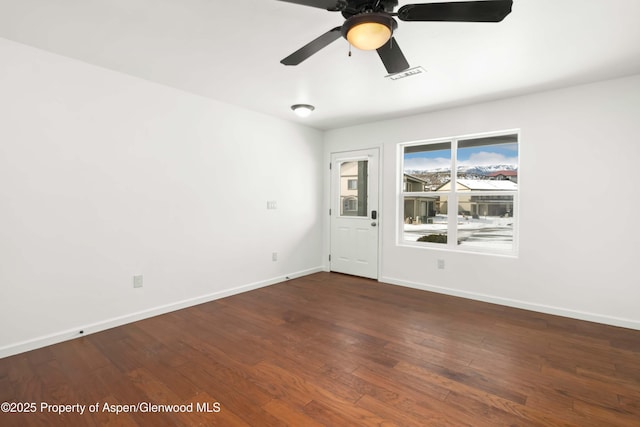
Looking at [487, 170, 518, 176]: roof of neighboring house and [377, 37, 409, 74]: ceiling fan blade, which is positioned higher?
[377, 37, 409, 74]: ceiling fan blade

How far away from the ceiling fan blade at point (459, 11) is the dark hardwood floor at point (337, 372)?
7.31 ft

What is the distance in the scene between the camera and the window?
3.91m

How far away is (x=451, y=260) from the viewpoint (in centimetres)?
421

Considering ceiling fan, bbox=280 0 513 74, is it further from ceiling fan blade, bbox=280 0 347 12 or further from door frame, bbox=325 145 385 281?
door frame, bbox=325 145 385 281

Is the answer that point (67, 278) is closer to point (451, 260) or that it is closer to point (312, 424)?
point (312, 424)

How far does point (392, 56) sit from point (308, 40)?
2.52 ft

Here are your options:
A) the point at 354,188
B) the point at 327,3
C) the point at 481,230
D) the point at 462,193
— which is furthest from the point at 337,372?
the point at 354,188

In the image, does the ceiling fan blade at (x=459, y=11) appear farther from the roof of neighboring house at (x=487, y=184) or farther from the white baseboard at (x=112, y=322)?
the white baseboard at (x=112, y=322)

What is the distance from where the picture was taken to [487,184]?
408 cm

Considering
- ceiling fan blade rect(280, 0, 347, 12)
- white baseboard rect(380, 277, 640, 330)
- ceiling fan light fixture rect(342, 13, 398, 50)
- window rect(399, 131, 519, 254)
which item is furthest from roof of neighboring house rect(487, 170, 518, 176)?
ceiling fan blade rect(280, 0, 347, 12)

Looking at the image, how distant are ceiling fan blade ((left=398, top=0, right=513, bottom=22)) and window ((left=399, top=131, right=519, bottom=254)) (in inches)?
107

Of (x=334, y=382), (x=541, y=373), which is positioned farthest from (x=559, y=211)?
(x=334, y=382)

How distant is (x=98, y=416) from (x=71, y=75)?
9.20 ft

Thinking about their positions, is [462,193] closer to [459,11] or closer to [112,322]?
[459,11]
